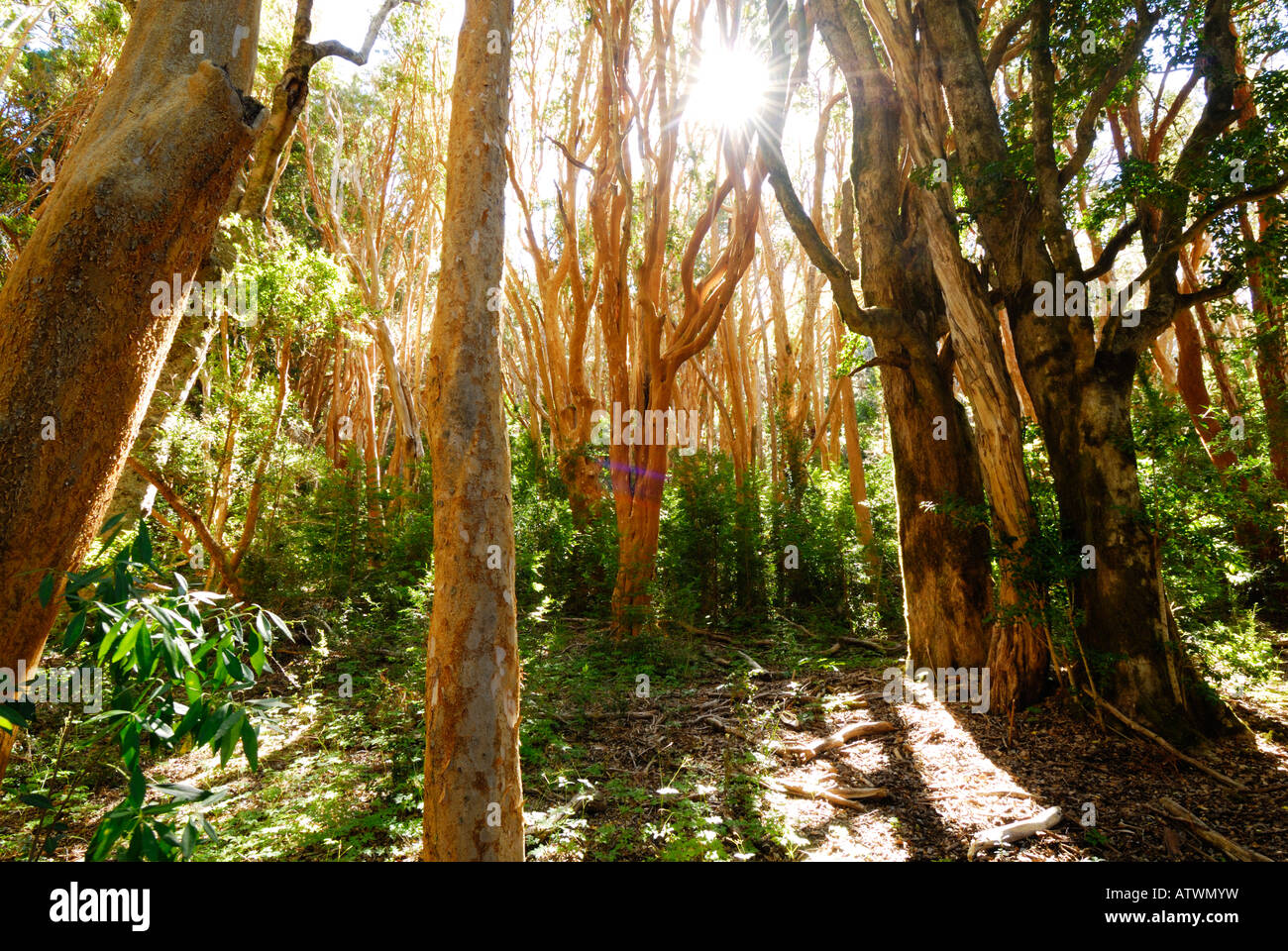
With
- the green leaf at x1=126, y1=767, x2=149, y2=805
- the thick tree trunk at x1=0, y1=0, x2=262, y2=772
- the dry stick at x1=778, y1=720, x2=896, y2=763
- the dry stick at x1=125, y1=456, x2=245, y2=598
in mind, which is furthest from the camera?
the dry stick at x1=125, y1=456, x2=245, y2=598

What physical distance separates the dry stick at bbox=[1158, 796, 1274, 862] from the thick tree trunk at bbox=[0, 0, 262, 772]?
4.67 metres

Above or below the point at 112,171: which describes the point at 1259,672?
below

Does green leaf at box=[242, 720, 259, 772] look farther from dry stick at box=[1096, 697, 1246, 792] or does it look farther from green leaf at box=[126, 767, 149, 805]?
dry stick at box=[1096, 697, 1246, 792]

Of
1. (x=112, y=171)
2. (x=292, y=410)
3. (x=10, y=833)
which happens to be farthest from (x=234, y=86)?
(x=292, y=410)

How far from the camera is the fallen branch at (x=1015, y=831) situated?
10.0 feet

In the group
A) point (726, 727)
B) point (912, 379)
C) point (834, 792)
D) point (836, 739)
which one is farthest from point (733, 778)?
point (912, 379)

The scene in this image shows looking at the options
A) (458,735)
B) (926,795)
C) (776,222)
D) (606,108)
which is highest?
(776,222)

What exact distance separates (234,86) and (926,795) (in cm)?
473

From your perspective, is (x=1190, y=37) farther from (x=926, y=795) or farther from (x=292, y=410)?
(x=292, y=410)

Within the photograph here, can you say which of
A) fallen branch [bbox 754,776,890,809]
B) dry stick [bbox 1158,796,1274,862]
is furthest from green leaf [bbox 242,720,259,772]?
dry stick [bbox 1158,796,1274,862]

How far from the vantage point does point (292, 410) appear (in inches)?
438

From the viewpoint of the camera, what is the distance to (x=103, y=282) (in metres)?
2.03

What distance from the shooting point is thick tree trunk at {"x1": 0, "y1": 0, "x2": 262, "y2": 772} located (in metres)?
1.89

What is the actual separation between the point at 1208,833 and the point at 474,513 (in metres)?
3.66
